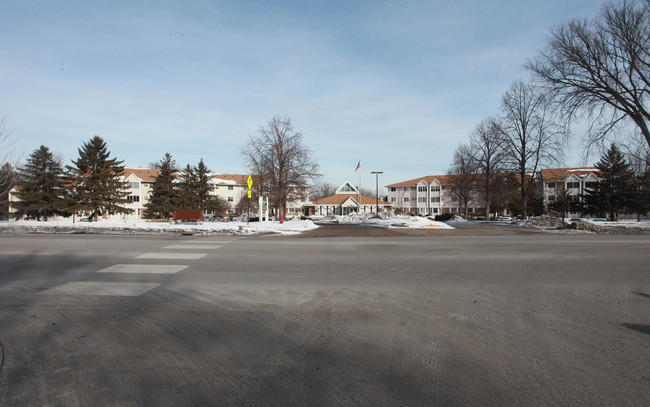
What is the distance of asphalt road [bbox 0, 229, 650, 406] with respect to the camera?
3.27 meters

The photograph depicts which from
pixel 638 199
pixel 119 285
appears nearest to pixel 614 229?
pixel 119 285

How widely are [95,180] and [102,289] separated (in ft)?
161

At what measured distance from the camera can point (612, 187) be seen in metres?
52.3

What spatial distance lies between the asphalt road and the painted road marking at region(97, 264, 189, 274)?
99 millimetres

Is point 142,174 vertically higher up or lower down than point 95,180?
higher up

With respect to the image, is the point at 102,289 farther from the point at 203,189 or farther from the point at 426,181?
the point at 426,181

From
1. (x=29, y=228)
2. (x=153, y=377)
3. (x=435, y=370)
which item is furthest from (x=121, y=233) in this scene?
(x=435, y=370)

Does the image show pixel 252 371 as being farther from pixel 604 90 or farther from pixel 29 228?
pixel 604 90

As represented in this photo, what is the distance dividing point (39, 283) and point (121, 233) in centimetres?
1373

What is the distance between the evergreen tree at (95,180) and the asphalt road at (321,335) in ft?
145

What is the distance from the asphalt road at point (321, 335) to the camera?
327 cm

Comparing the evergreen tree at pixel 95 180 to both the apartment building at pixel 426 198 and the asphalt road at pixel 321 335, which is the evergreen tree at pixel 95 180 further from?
the apartment building at pixel 426 198

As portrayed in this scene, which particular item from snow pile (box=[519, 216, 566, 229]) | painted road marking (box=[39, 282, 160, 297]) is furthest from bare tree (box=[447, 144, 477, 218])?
painted road marking (box=[39, 282, 160, 297])

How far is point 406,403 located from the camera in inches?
120
